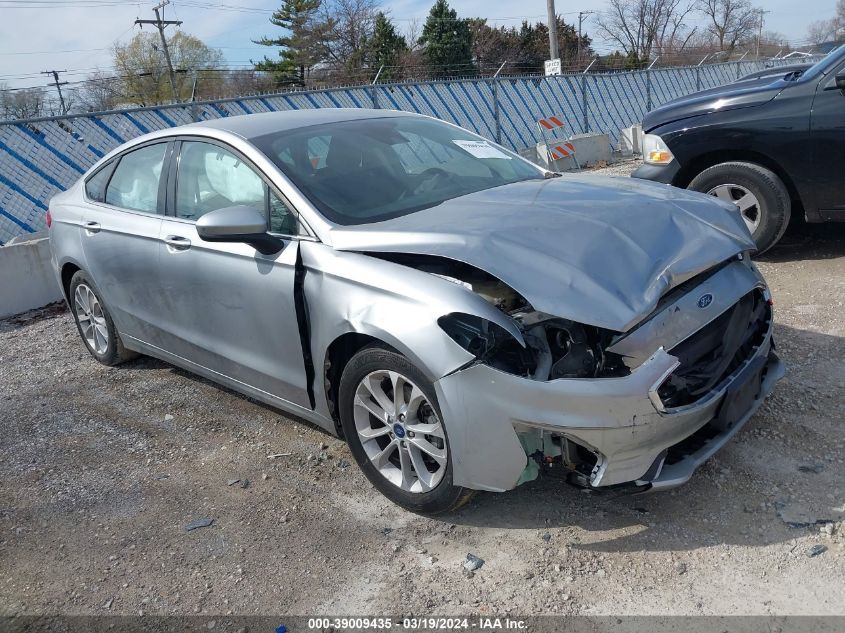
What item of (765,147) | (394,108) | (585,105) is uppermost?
(394,108)

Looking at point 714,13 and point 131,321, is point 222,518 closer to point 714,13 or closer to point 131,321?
point 131,321

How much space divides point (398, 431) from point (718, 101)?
4566 mm

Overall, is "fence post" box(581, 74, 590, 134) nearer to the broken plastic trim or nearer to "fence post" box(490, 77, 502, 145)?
"fence post" box(490, 77, 502, 145)

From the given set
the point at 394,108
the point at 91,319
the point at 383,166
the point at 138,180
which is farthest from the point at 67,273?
the point at 394,108

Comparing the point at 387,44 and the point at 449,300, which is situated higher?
the point at 387,44

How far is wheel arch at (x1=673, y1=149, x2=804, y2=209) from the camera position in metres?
5.87

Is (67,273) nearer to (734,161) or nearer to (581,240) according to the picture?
(581,240)

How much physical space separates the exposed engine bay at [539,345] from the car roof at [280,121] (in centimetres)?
175

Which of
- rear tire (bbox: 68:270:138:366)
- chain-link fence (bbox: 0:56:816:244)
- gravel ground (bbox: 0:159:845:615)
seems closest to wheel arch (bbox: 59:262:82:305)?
rear tire (bbox: 68:270:138:366)

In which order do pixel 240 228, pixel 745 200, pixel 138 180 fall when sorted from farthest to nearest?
pixel 745 200 < pixel 138 180 < pixel 240 228

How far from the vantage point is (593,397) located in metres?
2.62

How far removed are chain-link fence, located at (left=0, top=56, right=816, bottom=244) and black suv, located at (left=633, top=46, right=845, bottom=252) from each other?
8557 millimetres

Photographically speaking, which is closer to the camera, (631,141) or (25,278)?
(25,278)

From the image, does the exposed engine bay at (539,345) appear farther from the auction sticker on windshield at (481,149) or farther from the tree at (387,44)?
the tree at (387,44)
